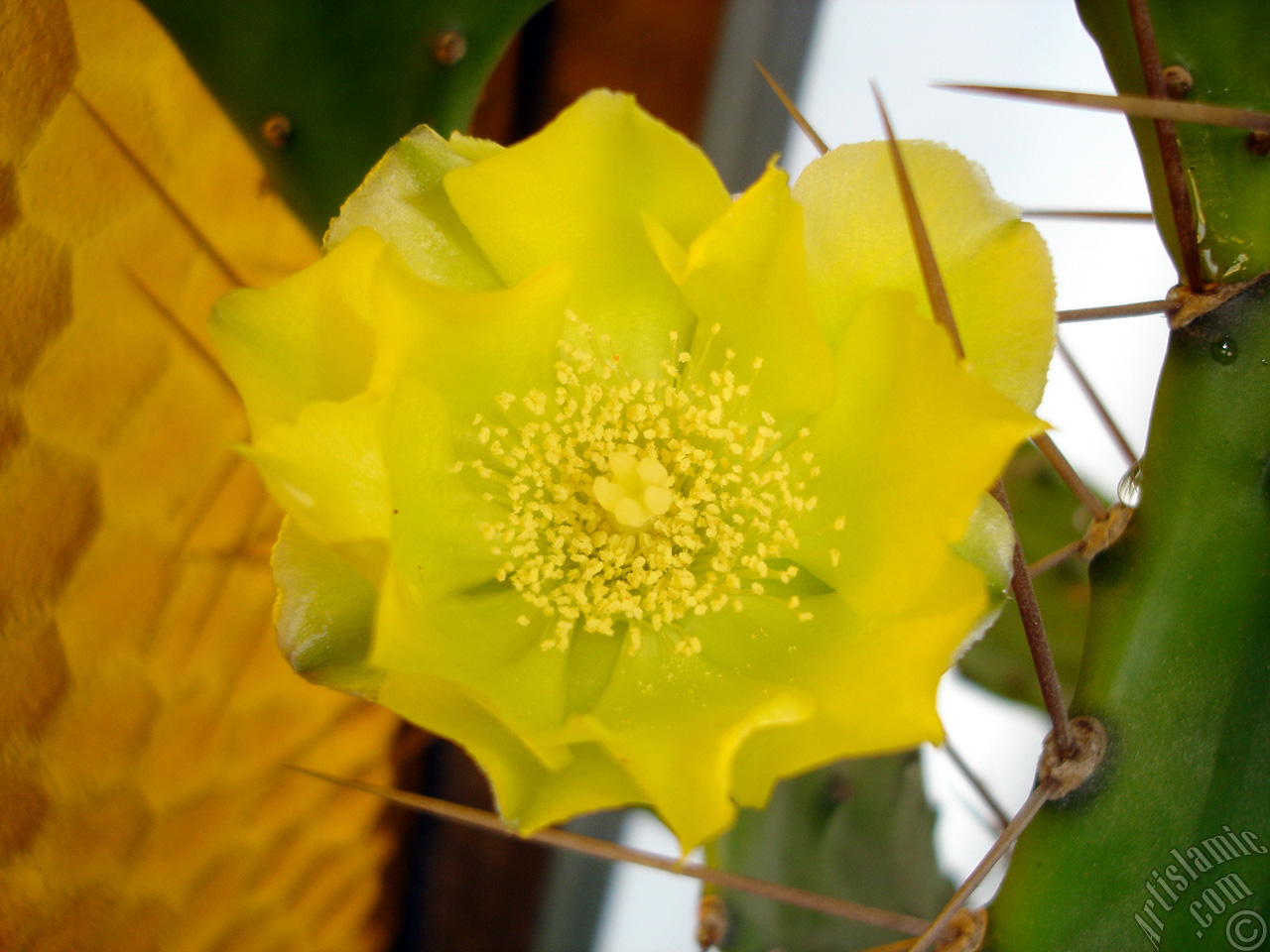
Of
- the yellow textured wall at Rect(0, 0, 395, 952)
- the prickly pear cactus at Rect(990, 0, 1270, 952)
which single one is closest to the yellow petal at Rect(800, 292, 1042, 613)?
the prickly pear cactus at Rect(990, 0, 1270, 952)

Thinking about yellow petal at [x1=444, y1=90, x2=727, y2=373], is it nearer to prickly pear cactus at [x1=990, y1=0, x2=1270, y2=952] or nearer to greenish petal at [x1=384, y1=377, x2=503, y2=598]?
greenish petal at [x1=384, y1=377, x2=503, y2=598]

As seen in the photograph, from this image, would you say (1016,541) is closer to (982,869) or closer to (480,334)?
(982,869)

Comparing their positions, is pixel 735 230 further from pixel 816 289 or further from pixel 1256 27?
pixel 1256 27

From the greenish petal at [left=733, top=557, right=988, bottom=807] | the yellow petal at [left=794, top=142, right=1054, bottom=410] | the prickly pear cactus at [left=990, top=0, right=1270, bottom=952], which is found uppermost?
the yellow petal at [left=794, top=142, right=1054, bottom=410]

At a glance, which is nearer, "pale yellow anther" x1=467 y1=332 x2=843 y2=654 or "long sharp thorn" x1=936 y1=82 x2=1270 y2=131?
"long sharp thorn" x1=936 y1=82 x2=1270 y2=131

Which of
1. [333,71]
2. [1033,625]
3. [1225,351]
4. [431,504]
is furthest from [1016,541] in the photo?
[333,71]

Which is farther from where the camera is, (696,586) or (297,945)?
(297,945)

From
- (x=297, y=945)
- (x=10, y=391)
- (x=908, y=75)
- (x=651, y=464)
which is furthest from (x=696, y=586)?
(x=908, y=75)
